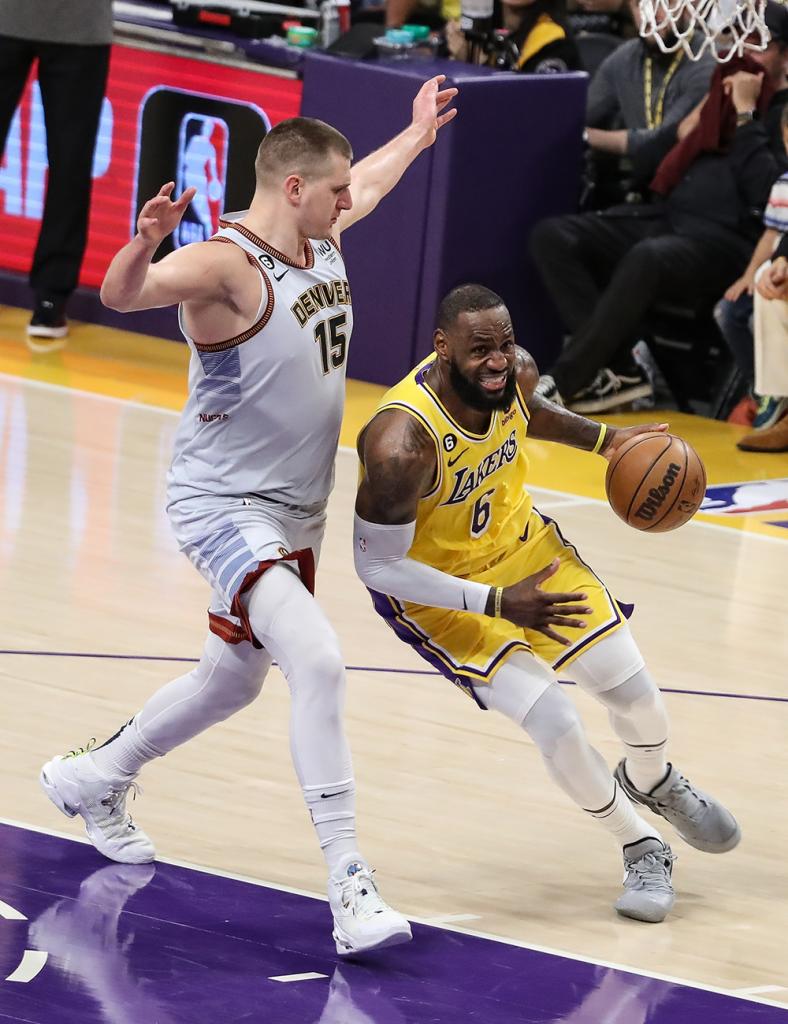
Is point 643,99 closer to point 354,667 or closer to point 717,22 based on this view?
point 717,22

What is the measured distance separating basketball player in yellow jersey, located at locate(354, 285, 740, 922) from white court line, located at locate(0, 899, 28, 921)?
1.09 m

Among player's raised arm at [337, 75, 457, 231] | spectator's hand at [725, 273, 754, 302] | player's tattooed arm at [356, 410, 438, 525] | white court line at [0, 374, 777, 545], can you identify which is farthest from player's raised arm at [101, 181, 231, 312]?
spectator's hand at [725, 273, 754, 302]

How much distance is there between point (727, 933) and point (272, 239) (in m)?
1.96

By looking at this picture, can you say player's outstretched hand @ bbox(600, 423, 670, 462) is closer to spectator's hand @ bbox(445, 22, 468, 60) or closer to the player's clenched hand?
the player's clenched hand

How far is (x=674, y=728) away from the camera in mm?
6258

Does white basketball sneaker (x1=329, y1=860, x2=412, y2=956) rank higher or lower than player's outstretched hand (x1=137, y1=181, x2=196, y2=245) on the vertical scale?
lower

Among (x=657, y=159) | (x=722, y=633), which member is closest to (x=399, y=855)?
(x=722, y=633)

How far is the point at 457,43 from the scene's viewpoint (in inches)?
420

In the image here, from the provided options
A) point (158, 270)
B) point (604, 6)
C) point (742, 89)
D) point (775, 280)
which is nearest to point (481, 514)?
point (158, 270)

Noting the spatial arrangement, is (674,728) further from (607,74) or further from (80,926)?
(607,74)

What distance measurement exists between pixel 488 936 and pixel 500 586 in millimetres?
814

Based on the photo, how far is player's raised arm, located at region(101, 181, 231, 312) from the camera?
436 centimetres

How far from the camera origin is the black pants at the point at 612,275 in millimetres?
9906

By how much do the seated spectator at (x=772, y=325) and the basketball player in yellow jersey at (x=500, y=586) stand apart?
4555 mm
